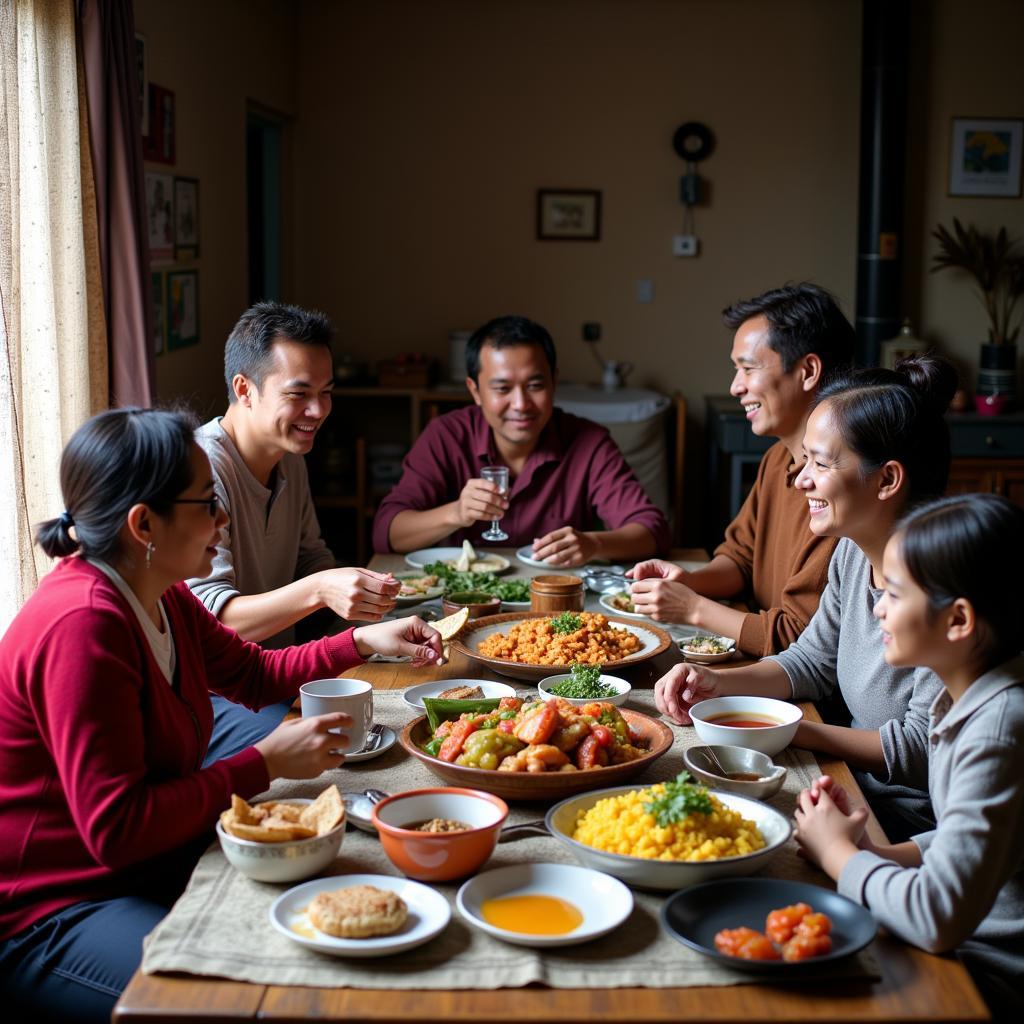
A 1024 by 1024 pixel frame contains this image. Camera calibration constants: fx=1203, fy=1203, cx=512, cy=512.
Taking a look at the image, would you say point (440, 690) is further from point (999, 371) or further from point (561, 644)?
point (999, 371)

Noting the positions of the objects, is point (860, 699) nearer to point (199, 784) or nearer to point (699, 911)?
point (699, 911)

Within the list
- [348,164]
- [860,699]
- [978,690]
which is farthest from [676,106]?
[978,690]

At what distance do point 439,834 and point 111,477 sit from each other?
68cm

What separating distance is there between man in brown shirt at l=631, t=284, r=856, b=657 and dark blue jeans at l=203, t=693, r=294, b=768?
814 millimetres

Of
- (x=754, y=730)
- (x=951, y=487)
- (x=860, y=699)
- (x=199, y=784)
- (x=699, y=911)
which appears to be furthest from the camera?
(x=951, y=487)

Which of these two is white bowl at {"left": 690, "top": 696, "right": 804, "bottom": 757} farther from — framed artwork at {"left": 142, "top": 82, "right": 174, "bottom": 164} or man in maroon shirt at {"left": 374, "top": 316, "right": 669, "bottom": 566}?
framed artwork at {"left": 142, "top": 82, "right": 174, "bottom": 164}

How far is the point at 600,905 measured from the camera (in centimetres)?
138

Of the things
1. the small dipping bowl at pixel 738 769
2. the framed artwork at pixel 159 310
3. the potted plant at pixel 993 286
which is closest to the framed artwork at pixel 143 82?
the framed artwork at pixel 159 310

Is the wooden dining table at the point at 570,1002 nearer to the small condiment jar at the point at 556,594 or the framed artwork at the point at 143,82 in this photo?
the small condiment jar at the point at 556,594

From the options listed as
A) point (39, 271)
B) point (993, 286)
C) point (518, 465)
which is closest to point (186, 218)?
point (39, 271)

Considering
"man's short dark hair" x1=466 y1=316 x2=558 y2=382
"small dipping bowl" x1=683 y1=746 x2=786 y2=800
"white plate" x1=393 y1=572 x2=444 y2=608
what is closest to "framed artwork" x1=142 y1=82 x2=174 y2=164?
"man's short dark hair" x1=466 y1=316 x2=558 y2=382

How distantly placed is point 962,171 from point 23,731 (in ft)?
18.6

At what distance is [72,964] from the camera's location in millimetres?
1572

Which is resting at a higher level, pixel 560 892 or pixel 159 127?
pixel 159 127
